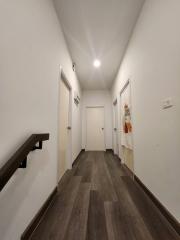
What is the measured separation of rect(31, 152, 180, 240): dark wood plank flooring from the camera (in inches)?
43.9

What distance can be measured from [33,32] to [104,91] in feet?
15.5

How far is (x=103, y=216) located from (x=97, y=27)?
112 inches

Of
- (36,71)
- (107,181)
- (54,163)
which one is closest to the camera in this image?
(36,71)

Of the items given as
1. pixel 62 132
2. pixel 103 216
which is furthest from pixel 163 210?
pixel 62 132

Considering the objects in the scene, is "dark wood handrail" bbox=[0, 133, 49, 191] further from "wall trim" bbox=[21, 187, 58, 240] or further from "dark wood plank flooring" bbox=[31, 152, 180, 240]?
"dark wood plank flooring" bbox=[31, 152, 180, 240]

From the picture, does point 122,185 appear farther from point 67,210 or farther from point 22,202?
point 22,202

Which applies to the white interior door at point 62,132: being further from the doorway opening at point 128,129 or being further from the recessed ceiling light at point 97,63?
the doorway opening at point 128,129

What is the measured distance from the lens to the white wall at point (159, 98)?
46.1 inches

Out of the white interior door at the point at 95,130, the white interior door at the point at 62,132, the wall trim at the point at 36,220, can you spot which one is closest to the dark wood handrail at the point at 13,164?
the wall trim at the point at 36,220

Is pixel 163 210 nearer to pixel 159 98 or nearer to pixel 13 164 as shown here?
pixel 159 98

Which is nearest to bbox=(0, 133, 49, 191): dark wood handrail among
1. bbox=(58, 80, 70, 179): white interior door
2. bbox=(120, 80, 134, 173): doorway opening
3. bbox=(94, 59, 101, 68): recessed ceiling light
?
bbox=(58, 80, 70, 179): white interior door

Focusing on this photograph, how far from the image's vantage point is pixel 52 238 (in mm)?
1080

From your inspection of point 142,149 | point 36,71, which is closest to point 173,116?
point 142,149

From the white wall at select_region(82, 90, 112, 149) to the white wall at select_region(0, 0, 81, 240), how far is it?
390 centimetres
